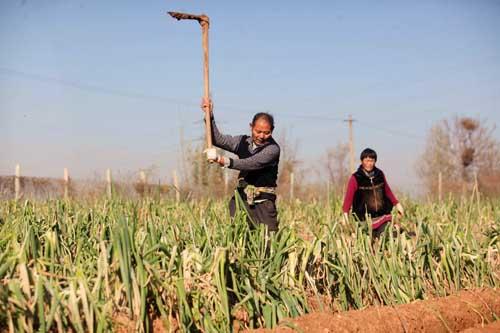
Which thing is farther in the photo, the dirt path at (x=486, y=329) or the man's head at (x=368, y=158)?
the man's head at (x=368, y=158)

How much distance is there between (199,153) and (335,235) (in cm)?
1225

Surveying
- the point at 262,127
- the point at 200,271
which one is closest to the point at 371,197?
the point at 262,127

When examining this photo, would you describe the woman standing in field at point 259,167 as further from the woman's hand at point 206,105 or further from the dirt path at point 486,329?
the dirt path at point 486,329

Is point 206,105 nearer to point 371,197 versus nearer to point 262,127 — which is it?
point 262,127

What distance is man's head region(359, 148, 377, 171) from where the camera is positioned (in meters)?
6.93

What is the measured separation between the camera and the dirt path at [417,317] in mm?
3461

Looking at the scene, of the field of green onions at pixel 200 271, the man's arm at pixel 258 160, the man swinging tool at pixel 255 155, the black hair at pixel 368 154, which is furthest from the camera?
the black hair at pixel 368 154

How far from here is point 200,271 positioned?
3.33 m

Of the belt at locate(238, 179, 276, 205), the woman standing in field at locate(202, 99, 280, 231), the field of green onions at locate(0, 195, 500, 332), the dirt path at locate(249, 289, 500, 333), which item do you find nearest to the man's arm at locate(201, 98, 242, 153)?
the woman standing in field at locate(202, 99, 280, 231)

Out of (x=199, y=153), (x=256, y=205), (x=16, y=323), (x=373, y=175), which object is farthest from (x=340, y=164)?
(x=16, y=323)

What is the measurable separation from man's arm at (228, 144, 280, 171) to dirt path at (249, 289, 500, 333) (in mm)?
1460

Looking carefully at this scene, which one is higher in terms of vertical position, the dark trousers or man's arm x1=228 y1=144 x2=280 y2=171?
man's arm x1=228 y1=144 x2=280 y2=171

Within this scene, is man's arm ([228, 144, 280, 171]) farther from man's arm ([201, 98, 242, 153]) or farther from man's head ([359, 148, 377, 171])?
man's head ([359, 148, 377, 171])

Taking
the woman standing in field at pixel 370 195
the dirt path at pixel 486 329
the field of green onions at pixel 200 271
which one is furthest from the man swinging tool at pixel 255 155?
the woman standing in field at pixel 370 195
